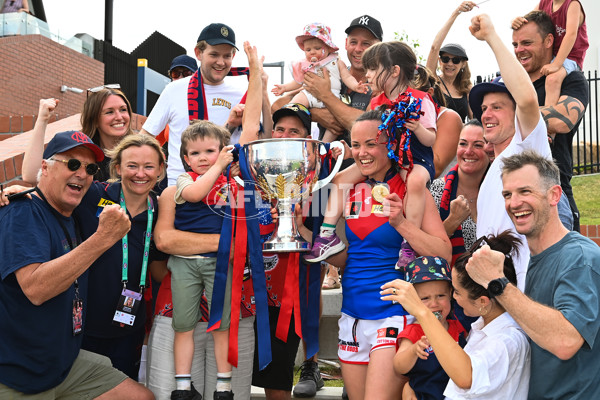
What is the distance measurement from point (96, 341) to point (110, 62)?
17295mm

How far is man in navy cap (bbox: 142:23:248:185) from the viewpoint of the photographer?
4488 mm

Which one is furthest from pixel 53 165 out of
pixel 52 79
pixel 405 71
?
pixel 52 79

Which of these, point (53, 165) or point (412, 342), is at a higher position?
point (53, 165)

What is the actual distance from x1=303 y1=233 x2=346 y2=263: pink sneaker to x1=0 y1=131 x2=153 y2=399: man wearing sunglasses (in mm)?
1012

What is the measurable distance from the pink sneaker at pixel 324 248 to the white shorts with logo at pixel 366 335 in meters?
0.38

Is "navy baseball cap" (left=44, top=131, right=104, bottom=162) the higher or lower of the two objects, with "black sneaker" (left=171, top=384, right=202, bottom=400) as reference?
higher

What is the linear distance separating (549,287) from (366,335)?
1.03m

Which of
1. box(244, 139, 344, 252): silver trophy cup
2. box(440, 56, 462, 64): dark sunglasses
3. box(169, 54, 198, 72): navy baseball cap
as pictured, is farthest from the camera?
box(169, 54, 198, 72): navy baseball cap

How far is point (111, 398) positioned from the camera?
3.48 meters

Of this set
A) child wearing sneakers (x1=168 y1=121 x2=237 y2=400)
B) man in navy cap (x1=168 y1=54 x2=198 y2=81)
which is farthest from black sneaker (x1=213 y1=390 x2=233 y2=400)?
man in navy cap (x1=168 y1=54 x2=198 y2=81)

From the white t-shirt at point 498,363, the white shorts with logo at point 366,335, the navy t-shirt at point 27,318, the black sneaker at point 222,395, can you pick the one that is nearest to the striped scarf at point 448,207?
the white shorts with logo at point 366,335

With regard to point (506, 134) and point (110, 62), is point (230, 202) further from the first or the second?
point (110, 62)

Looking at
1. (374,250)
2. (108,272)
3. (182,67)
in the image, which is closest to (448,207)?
(374,250)

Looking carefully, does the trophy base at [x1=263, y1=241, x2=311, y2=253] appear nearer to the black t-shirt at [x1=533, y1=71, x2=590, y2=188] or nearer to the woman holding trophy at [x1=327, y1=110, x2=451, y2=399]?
the woman holding trophy at [x1=327, y1=110, x2=451, y2=399]
